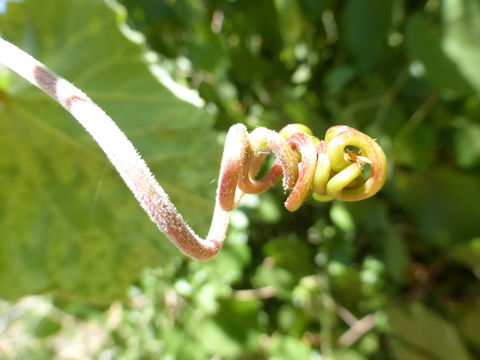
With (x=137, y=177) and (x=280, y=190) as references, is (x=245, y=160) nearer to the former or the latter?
(x=137, y=177)

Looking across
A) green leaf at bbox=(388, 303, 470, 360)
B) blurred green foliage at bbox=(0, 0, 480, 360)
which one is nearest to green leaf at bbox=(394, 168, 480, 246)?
blurred green foliage at bbox=(0, 0, 480, 360)

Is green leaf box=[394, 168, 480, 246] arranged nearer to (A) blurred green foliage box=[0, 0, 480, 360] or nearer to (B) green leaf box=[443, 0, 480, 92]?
(A) blurred green foliage box=[0, 0, 480, 360]

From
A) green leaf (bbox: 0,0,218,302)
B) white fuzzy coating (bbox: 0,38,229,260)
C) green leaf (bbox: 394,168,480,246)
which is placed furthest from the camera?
green leaf (bbox: 394,168,480,246)

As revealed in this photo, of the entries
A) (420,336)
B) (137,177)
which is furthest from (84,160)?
(420,336)

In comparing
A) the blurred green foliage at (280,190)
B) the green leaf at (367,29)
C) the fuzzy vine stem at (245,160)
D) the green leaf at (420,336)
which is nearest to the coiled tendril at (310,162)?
the fuzzy vine stem at (245,160)

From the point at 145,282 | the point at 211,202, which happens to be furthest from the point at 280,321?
the point at 211,202

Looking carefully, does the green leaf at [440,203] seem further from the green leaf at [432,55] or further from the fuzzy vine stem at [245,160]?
the fuzzy vine stem at [245,160]
